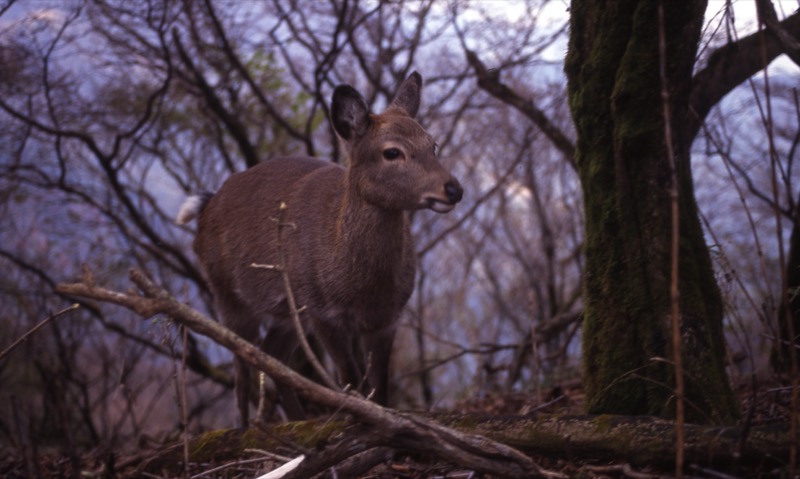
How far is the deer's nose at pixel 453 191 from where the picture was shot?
5.13 m

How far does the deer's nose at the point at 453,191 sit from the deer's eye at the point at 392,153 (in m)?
0.48

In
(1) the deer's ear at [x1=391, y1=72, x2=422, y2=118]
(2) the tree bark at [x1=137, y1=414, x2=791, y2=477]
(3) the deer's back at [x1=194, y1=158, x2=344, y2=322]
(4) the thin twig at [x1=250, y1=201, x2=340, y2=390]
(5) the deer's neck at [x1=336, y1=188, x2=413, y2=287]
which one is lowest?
(2) the tree bark at [x1=137, y1=414, x2=791, y2=477]

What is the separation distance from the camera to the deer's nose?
5.13 metres

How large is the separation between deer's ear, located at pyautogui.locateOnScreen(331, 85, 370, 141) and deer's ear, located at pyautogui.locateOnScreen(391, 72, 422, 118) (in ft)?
1.75

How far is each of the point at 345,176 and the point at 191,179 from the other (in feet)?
26.1

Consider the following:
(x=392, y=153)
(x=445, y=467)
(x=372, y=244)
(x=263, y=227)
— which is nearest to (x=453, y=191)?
(x=392, y=153)

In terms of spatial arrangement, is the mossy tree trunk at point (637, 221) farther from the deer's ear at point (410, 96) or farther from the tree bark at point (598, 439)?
the deer's ear at point (410, 96)

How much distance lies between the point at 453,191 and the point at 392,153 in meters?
0.60

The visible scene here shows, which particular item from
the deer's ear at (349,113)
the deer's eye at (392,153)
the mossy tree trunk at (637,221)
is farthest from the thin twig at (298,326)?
the deer's ear at (349,113)

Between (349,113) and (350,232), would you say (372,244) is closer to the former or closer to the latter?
(350,232)

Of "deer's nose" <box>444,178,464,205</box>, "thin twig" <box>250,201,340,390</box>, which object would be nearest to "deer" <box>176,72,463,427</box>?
"deer's nose" <box>444,178,464,205</box>

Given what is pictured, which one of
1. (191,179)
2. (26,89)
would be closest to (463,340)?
(191,179)

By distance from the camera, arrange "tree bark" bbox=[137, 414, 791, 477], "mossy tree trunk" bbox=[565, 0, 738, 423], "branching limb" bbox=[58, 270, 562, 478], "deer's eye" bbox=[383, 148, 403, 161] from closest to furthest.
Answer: "branching limb" bbox=[58, 270, 562, 478]
"tree bark" bbox=[137, 414, 791, 477]
"mossy tree trunk" bbox=[565, 0, 738, 423]
"deer's eye" bbox=[383, 148, 403, 161]

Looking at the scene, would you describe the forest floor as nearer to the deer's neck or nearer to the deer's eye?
the deer's neck
